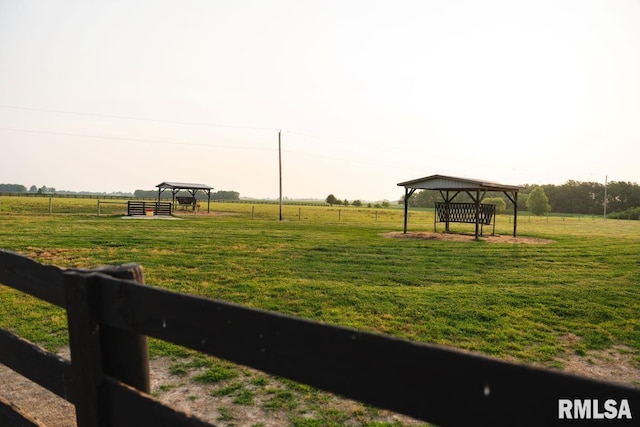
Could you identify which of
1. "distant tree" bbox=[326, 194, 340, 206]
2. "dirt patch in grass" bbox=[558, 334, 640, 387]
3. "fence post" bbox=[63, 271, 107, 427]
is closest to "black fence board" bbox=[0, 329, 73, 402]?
"fence post" bbox=[63, 271, 107, 427]

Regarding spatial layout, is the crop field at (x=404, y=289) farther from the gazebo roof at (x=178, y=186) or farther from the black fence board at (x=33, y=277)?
the gazebo roof at (x=178, y=186)

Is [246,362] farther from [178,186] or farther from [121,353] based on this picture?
[178,186]

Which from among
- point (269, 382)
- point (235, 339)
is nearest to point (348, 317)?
point (269, 382)

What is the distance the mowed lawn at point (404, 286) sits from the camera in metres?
6.16

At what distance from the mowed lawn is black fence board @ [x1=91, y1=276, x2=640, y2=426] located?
14.1 feet

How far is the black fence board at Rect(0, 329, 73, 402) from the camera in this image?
2.15 meters

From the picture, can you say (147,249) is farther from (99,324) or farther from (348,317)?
(99,324)

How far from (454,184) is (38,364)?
22.6m

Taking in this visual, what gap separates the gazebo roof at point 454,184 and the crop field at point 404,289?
6.24 metres

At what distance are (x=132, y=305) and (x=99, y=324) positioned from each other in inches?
10.4

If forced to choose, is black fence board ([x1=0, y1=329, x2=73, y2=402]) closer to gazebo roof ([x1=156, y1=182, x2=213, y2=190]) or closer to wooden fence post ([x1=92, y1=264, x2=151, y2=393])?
wooden fence post ([x1=92, y1=264, x2=151, y2=393])

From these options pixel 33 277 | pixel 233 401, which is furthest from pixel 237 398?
pixel 33 277

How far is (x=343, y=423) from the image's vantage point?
3.74 m

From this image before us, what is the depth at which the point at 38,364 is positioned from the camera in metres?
2.33
